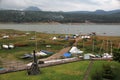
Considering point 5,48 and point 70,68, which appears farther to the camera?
point 5,48

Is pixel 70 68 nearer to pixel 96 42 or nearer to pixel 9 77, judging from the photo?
pixel 9 77

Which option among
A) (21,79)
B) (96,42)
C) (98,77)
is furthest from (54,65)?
(96,42)

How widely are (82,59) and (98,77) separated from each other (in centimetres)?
2447

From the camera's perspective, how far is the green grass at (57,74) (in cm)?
5128

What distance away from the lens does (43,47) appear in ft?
322

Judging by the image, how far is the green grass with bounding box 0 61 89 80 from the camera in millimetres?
51281

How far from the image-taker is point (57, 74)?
53656 millimetres

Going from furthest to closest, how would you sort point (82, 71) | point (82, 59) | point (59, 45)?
point (59, 45)
point (82, 59)
point (82, 71)

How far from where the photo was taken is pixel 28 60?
75625 millimetres

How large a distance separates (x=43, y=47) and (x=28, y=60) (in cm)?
2296

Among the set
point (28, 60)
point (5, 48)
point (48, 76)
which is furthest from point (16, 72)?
point (5, 48)

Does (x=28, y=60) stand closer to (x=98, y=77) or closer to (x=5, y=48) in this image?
(x=5, y=48)

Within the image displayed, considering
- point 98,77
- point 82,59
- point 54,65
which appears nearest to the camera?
point 98,77

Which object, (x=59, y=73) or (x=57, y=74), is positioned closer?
(x=57, y=74)
